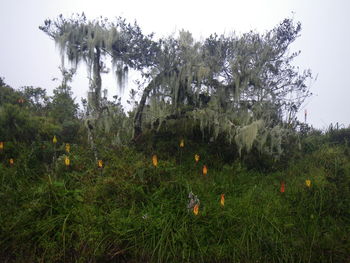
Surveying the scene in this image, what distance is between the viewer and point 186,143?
716cm

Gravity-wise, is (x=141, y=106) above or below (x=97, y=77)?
below

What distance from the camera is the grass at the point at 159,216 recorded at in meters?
3.57

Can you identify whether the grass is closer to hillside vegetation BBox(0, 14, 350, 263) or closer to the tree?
hillside vegetation BBox(0, 14, 350, 263)

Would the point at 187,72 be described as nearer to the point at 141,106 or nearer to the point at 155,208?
the point at 141,106

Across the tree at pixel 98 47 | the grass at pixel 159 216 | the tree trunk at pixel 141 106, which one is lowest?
the grass at pixel 159 216

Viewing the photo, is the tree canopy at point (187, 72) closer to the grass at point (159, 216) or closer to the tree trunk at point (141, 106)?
the tree trunk at point (141, 106)

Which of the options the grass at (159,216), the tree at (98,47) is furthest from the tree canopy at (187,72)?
the grass at (159,216)

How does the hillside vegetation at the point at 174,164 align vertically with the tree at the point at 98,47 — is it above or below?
below

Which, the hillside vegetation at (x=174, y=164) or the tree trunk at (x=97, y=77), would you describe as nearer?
the hillside vegetation at (x=174, y=164)

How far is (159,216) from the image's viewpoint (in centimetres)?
424

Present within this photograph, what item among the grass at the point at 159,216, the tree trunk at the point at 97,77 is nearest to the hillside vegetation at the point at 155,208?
the grass at the point at 159,216

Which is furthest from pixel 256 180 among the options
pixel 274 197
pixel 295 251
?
pixel 295 251

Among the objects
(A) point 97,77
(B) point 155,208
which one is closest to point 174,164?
(B) point 155,208

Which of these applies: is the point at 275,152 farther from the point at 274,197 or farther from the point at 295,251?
the point at 295,251
